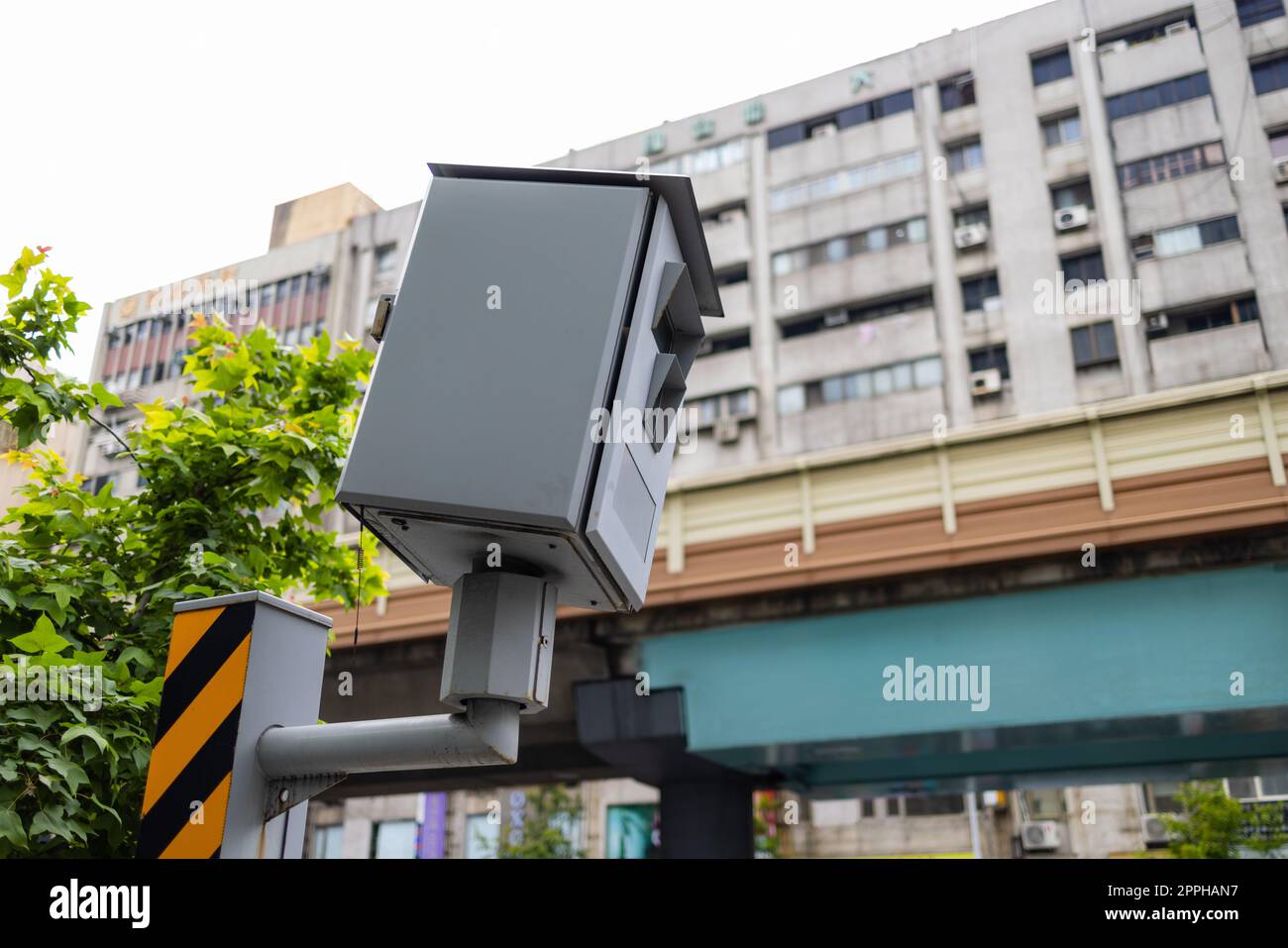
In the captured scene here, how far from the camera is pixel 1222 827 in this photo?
28406 millimetres

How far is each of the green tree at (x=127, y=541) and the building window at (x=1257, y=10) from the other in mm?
36841

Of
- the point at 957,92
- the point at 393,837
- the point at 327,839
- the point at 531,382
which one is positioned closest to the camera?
the point at 531,382

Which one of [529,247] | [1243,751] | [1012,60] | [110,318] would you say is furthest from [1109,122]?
[110,318]

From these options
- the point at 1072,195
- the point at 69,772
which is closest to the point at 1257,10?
the point at 1072,195

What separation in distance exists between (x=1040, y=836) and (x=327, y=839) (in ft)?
96.7

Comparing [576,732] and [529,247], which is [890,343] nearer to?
[576,732]

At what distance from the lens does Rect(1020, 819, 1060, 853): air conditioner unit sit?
1373 inches

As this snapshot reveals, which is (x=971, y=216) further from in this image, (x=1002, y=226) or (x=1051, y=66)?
(x=1051, y=66)

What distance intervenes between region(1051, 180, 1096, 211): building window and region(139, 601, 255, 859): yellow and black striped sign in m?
37.8

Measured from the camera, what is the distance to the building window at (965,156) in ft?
124

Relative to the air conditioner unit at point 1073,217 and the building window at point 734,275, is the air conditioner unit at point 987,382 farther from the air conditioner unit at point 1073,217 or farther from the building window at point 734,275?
the building window at point 734,275

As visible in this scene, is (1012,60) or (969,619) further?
(1012,60)
